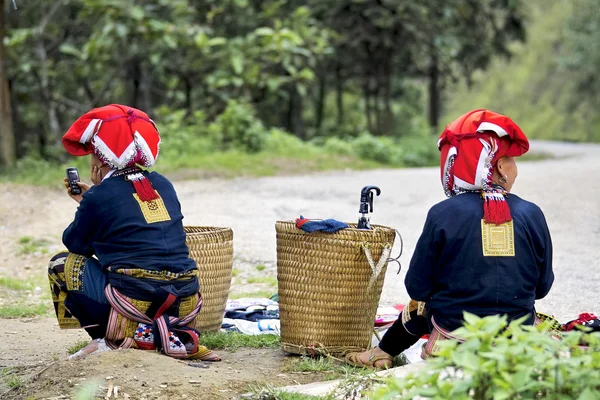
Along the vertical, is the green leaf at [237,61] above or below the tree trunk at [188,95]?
above

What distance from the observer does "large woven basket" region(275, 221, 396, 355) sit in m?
4.41

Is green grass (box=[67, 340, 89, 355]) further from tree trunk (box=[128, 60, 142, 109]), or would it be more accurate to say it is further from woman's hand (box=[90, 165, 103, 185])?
tree trunk (box=[128, 60, 142, 109])

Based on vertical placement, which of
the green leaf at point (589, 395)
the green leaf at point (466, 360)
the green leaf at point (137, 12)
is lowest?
the green leaf at point (589, 395)

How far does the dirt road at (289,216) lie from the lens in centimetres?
544

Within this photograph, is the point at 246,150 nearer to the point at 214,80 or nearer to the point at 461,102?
the point at 214,80

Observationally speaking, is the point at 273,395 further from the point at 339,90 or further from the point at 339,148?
the point at 339,90

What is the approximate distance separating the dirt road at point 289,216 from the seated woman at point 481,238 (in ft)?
3.26

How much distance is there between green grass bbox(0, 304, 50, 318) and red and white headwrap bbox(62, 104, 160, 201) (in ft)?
6.46

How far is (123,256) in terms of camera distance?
4.26m

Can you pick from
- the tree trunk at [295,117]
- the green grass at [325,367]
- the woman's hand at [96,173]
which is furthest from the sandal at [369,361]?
the tree trunk at [295,117]

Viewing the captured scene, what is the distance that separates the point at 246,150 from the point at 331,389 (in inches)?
488

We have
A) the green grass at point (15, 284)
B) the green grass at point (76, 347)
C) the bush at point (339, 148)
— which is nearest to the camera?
the green grass at point (76, 347)

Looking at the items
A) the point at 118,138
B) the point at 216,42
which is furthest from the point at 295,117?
the point at 118,138

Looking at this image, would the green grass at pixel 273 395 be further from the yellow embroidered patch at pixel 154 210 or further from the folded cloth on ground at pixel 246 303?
the folded cloth on ground at pixel 246 303
